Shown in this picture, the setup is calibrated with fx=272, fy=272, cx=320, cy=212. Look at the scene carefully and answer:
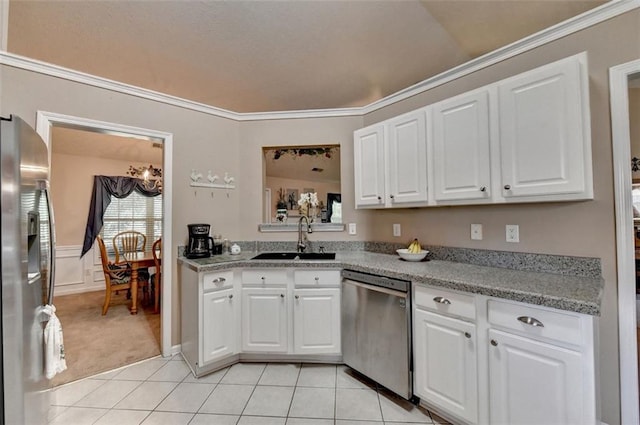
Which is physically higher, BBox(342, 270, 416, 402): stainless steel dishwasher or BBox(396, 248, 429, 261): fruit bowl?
BBox(396, 248, 429, 261): fruit bowl

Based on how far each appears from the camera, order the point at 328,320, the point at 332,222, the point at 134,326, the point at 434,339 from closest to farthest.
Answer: the point at 434,339, the point at 328,320, the point at 332,222, the point at 134,326

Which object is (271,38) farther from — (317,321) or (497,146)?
(317,321)

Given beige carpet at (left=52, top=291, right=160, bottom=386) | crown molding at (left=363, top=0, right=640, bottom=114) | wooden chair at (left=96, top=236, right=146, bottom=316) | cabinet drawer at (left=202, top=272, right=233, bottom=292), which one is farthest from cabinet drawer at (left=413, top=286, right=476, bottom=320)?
wooden chair at (left=96, top=236, right=146, bottom=316)

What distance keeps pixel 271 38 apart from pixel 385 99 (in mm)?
1204

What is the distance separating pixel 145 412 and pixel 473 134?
2.87 metres

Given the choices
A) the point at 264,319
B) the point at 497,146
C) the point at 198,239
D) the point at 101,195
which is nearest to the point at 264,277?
the point at 264,319

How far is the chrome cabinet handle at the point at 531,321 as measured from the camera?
127 centimetres

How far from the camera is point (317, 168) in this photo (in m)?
3.45

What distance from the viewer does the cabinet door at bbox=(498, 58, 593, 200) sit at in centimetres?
142

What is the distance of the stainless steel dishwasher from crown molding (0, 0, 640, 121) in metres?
1.68

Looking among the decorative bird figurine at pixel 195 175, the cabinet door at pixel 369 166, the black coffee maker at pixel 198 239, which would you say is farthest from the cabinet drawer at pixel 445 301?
the decorative bird figurine at pixel 195 175

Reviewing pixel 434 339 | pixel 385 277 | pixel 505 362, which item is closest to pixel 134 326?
pixel 385 277

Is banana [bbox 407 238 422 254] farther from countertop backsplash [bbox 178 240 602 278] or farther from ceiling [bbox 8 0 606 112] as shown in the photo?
ceiling [bbox 8 0 606 112]

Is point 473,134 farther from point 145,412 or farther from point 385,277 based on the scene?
point 145,412
